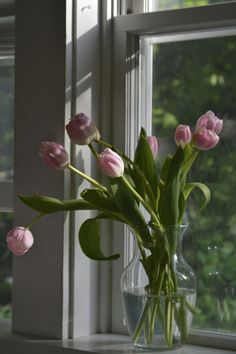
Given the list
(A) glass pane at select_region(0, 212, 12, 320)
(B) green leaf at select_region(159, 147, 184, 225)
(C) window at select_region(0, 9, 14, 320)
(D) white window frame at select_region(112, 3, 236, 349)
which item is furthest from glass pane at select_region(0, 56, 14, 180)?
(B) green leaf at select_region(159, 147, 184, 225)

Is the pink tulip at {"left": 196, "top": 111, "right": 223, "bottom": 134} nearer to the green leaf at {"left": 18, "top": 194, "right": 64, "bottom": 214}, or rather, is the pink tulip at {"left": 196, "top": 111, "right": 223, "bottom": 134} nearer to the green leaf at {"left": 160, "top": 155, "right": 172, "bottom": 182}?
the green leaf at {"left": 160, "top": 155, "right": 172, "bottom": 182}

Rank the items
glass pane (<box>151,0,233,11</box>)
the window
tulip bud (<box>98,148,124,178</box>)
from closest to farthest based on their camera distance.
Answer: tulip bud (<box>98,148,124,178</box>) < glass pane (<box>151,0,233,11</box>) < the window

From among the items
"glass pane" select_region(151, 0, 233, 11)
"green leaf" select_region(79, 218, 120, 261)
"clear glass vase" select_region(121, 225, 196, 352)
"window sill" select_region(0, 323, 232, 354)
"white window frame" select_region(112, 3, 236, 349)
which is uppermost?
"glass pane" select_region(151, 0, 233, 11)

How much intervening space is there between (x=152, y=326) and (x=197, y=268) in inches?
6.9

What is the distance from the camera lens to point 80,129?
1402mm

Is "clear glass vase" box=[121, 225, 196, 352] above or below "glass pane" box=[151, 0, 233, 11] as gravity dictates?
below

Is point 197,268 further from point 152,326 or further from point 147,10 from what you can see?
point 147,10

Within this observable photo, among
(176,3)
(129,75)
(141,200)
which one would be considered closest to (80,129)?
(141,200)

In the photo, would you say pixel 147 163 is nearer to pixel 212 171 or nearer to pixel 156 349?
pixel 212 171

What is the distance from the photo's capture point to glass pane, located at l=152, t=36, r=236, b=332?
4.99 ft

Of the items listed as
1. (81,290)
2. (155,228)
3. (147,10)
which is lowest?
(81,290)

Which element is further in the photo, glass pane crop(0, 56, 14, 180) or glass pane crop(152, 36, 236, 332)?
glass pane crop(0, 56, 14, 180)

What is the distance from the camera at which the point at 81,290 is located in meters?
1.60

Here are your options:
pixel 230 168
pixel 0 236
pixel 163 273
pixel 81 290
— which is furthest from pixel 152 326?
pixel 0 236
